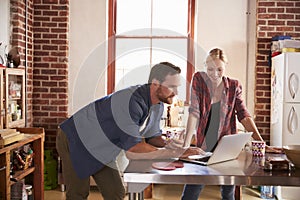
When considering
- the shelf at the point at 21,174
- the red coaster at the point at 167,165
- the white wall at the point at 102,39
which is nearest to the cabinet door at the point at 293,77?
the white wall at the point at 102,39

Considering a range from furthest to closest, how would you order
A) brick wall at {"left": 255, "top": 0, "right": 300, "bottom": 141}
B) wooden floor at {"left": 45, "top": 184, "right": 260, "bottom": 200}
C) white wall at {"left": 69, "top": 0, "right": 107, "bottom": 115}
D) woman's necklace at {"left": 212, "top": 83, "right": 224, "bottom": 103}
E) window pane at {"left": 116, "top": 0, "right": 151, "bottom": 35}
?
1. window pane at {"left": 116, "top": 0, "right": 151, "bottom": 35}
2. white wall at {"left": 69, "top": 0, "right": 107, "bottom": 115}
3. brick wall at {"left": 255, "top": 0, "right": 300, "bottom": 141}
4. wooden floor at {"left": 45, "top": 184, "right": 260, "bottom": 200}
5. woman's necklace at {"left": 212, "top": 83, "right": 224, "bottom": 103}

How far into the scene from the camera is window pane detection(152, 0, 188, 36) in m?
5.51

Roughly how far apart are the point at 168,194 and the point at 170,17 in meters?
2.25

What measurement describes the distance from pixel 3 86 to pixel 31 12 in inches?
60.4

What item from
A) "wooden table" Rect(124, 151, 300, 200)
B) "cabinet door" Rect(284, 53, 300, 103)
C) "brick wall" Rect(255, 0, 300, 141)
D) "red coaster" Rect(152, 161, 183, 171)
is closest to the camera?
"wooden table" Rect(124, 151, 300, 200)

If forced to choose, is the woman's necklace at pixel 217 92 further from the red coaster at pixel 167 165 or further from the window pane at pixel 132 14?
the window pane at pixel 132 14

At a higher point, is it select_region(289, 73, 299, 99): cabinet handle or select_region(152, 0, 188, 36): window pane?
select_region(152, 0, 188, 36): window pane

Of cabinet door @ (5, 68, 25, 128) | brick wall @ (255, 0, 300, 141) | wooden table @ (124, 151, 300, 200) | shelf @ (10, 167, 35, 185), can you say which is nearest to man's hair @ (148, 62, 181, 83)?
wooden table @ (124, 151, 300, 200)

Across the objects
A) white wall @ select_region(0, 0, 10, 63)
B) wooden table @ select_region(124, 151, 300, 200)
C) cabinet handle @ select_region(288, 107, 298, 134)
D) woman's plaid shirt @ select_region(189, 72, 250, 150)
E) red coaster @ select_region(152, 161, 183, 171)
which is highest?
white wall @ select_region(0, 0, 10, 63)

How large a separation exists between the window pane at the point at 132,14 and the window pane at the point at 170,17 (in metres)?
0.10

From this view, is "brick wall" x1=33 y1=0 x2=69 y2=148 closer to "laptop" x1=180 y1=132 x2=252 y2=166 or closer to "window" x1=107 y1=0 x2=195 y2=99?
"window" x1=107 y1=0 x2=195 y2=99

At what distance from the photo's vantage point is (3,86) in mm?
4012

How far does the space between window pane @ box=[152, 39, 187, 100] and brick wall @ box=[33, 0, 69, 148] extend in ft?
3.74

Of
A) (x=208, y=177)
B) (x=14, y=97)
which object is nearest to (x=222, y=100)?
(x=208, y=177)
